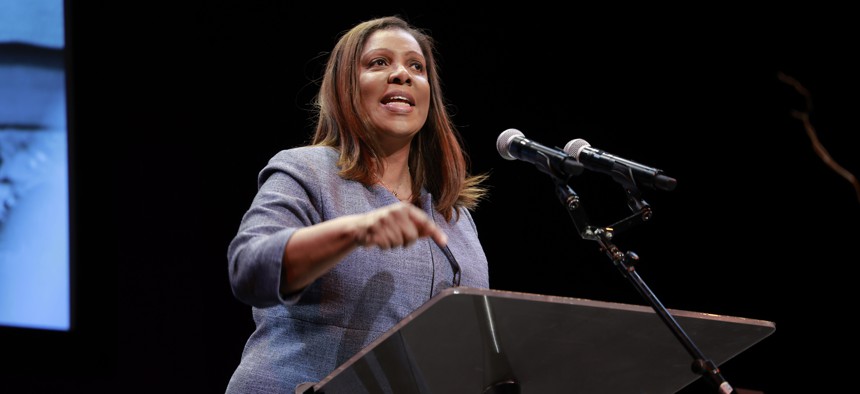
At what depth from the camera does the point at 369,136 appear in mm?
1824

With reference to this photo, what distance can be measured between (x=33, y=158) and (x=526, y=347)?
2532 millimetres

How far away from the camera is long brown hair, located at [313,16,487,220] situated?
180 cm

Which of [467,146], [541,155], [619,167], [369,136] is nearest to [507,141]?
[541,155]

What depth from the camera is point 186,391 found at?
10.7 feet

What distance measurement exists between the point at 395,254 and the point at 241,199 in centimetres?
179

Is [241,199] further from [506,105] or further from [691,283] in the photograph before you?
[691,283]

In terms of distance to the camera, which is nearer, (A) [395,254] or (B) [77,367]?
(A) [395,254]

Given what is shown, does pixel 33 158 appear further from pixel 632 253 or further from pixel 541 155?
pixel 632 253

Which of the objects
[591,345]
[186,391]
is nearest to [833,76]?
[591,345]

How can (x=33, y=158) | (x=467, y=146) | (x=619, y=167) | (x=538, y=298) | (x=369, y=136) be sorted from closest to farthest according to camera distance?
(x=538, y=298) < (x=619, y=167) < (x=369, y=136) < (x=33, y=158) < (x=467, y=146)

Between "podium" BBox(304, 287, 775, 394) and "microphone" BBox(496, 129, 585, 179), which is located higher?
"microphone" BBox(496, 129, 585, 179)

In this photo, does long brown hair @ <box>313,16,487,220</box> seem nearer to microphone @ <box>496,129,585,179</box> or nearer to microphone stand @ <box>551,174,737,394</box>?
microphone @ <box>496,129,585,179</box>

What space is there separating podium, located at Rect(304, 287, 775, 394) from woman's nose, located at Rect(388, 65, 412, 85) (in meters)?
0.80

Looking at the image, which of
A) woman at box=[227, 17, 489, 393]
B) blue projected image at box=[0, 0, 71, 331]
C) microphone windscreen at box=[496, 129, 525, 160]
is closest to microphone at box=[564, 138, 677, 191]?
microphone windscreen at box=[496, 129, 525, 160]
